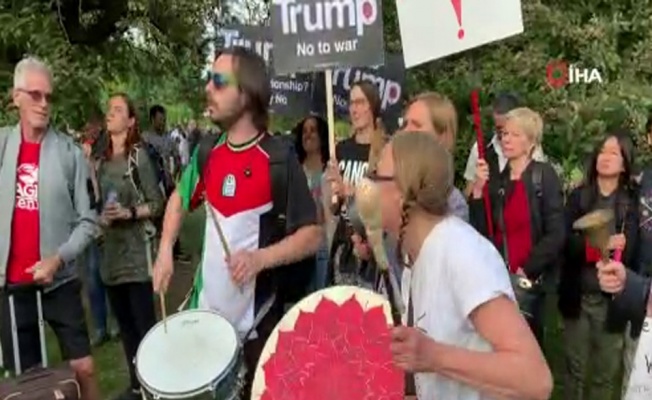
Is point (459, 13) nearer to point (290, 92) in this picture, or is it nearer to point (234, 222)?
point (234, 222)

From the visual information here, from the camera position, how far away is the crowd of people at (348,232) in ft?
7.23

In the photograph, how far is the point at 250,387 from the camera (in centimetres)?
370

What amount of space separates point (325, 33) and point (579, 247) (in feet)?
5.87

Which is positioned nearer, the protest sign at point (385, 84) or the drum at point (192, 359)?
the drum at point (192, 359)

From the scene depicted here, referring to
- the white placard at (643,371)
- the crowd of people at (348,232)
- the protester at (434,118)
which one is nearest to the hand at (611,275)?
the crowd of people at (348,232)

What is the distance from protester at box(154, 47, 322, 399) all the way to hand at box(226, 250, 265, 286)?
4cm

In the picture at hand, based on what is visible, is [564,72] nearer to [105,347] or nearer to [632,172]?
[632,172]

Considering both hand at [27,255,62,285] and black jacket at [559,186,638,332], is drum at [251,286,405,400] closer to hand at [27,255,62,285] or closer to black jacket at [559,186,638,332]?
hand at [27,255,62,285]

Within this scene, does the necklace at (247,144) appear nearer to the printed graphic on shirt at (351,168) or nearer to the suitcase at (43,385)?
the suitcase at (43,385)

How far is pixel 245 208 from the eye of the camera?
3861 millimetres

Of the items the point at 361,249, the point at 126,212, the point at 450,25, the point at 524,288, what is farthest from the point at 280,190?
the point at 126,212

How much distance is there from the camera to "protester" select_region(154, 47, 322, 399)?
3.85m

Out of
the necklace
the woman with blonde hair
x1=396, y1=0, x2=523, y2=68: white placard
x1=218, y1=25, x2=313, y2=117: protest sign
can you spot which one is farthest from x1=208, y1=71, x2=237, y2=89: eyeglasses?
x1=218, y1=25, x2=313, y2=117: protest sign

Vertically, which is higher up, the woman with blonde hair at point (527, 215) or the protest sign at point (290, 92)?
the protest sign at point (290, 92)
